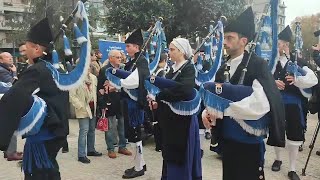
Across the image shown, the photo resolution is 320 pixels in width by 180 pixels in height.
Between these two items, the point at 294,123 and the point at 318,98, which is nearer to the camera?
the point at 294,123

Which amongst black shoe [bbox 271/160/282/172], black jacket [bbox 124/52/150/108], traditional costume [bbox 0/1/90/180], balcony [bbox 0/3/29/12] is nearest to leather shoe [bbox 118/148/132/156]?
black jacket [bbox 124/52/150/108]

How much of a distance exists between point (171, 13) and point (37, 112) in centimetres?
1376

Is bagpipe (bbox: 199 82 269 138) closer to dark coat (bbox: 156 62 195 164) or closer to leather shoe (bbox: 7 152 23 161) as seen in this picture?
dark coat (bbox: 156 62 195 164)

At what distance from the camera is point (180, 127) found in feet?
15.2

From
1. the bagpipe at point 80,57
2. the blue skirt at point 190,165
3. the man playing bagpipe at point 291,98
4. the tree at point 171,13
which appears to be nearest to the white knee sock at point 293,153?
the man playing bagpipe at point 291,98

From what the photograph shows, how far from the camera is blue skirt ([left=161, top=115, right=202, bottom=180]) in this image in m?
4.60

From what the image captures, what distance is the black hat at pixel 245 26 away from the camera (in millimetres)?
3588

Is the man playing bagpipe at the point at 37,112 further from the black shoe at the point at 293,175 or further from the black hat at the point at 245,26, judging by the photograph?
the black shoe at the point at 293,175

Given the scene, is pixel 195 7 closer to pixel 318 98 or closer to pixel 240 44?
pixel 318 98

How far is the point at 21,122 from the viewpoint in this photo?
369 cm

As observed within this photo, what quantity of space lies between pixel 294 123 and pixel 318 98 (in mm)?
1745

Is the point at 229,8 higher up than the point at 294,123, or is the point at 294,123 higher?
the point at 229,8

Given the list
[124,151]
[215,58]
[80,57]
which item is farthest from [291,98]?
[80,57]

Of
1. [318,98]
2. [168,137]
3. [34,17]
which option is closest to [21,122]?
[168,137]
